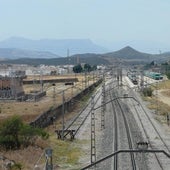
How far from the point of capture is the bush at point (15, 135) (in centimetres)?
3238

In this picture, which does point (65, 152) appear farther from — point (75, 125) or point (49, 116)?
point (49, 116)

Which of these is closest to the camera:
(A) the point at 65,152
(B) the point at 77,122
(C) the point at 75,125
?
(A) the point at 65,152

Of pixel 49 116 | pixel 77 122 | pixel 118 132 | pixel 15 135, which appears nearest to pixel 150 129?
pixel 118 132

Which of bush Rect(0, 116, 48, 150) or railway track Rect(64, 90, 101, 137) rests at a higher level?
bush Rect(0, 116, 48, 150)

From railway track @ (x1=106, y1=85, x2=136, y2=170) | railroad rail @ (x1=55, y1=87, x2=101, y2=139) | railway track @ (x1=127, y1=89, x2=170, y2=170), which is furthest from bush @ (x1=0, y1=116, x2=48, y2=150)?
railway track @ (x1=127, y1=89, x2=170, y2=170)

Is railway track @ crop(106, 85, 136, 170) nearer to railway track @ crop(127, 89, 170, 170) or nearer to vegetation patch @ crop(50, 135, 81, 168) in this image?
railway track @ crop(127, 89, 170, 170)

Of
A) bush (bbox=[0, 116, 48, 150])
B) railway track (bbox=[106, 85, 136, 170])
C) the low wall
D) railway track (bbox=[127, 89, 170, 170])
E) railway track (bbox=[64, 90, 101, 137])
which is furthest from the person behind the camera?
railway track (bbox=[64, 90, 101, 137])

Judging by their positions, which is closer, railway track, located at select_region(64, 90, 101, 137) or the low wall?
the low wall

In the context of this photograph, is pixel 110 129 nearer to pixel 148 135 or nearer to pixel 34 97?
pixel 148 135

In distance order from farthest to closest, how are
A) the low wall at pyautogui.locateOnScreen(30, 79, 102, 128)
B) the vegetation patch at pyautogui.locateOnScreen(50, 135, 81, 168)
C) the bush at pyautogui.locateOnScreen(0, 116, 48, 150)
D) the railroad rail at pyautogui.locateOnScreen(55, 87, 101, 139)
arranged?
the low wall at pyautogui.locateOnScreen(30, 79, 102, 128) → the railroad rail at pyautogui.locateOnScreen(55, 87, 101, 139) → the bush at pyautogui.locateOnScreen(0, 116, 48, 150) → the vegetation patch at pyautogui.locateOnScreen(50, 135, 81, 168)

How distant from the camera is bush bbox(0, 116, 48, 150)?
32.4 m

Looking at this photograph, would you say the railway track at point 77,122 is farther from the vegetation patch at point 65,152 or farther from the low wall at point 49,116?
the vegetation patch at point 65,152

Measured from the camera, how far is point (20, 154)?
29.6 m

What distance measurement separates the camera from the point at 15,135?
32906 mm
